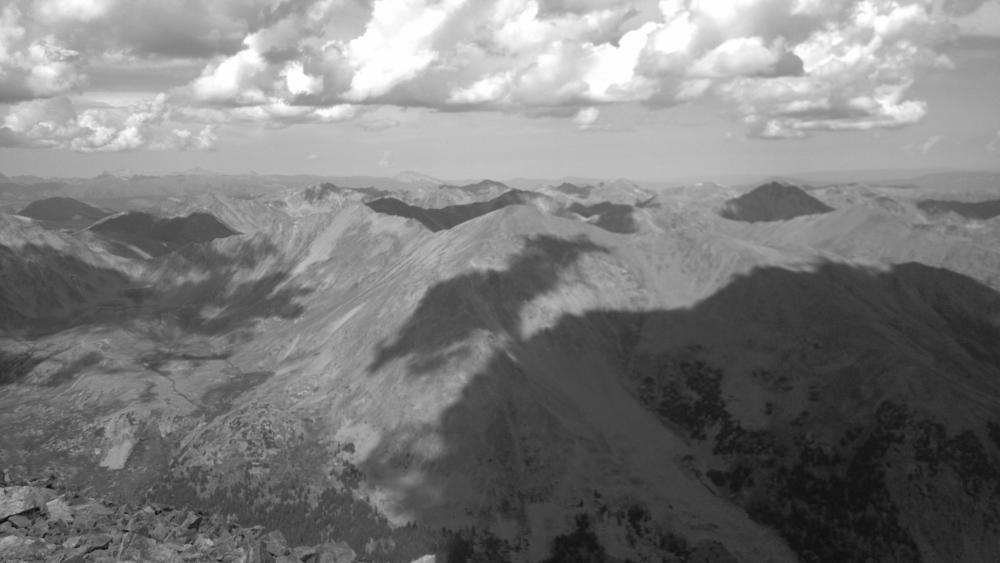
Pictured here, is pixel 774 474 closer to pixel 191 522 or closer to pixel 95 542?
pixel 191 522

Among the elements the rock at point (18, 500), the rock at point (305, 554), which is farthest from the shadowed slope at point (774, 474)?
the rock at point (18, 500)

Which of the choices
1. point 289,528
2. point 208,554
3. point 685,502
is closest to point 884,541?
point 685,502

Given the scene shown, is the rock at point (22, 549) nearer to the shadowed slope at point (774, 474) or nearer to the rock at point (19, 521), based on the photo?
the rock at point (19, 521)

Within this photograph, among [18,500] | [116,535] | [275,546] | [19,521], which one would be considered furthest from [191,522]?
[18,500]

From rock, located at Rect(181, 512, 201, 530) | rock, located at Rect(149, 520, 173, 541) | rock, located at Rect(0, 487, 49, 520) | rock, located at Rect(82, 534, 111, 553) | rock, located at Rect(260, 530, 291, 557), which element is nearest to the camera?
rock, located at Rect(82, 534, 111, 553)

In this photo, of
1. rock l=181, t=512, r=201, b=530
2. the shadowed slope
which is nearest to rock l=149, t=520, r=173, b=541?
rock l=181, t=512, r=201, b=530

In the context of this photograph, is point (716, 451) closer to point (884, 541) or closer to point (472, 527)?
→ point (884, 541)

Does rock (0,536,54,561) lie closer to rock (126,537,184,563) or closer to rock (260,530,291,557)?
rock (126,537,184,563)
